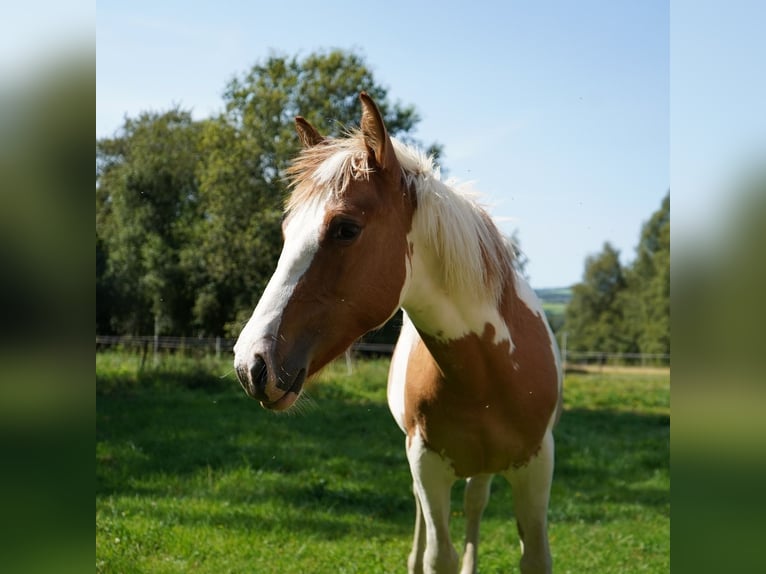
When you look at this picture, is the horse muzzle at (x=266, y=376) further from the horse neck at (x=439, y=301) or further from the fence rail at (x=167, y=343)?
the fence rail at (x=167, y=343)

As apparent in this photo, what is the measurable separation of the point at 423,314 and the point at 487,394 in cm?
48

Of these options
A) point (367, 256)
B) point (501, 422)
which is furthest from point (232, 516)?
point (367, 256)

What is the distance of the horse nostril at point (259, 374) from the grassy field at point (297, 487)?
48 centimetres

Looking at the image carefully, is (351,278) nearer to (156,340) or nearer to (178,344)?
(156,340)

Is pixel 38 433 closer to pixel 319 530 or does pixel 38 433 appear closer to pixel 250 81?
pixel 319 530

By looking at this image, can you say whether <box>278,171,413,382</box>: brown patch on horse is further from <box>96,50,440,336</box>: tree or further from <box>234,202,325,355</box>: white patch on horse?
<box>96,50,440,336</box>: tree

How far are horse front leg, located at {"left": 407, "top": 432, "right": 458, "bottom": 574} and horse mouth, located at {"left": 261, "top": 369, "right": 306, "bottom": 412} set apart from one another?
104 cm

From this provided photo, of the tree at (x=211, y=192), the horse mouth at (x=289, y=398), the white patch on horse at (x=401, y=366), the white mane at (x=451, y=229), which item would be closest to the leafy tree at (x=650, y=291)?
the tree at (x=211, y=192)

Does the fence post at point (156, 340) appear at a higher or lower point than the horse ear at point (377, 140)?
lower

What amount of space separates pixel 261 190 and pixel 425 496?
1198 cm

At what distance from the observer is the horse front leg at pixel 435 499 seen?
3035mm

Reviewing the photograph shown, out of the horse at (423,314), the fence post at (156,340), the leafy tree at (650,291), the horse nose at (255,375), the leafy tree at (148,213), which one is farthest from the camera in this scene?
the leafy tree at (650,291)

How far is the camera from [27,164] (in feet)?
4.50

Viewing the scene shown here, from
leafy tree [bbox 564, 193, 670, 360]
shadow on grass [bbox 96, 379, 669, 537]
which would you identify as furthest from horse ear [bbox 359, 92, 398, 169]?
leafy tree [bbox 564, 193, 670, 360]
